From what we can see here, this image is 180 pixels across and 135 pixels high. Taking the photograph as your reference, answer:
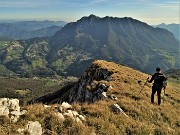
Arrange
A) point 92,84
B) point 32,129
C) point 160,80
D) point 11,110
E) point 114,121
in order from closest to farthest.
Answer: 1. point 32,129
2. point 11,110
3. point 114,121
4. point 160,80
5. point 92,84

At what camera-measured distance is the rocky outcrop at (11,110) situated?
1558cm

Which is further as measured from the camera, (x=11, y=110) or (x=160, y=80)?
(x=160, y=80)

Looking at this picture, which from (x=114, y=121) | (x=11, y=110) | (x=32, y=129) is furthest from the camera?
(x=114, y=121)

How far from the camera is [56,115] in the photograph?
54.8 feet

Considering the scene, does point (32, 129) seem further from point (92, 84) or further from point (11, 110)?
point (92, 84)

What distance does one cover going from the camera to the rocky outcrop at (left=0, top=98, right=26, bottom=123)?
15578 mm

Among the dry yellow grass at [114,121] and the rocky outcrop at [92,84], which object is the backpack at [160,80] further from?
the rocky outcrop at [92,84]

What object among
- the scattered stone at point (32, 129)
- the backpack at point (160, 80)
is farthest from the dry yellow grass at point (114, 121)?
the backpack at point (160, 80)

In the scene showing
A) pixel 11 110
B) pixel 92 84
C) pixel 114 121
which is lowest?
pixel 92 84

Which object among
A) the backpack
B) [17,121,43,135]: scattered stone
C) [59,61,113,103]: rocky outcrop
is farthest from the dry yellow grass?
[59,61,113,103]: rocky outcrop

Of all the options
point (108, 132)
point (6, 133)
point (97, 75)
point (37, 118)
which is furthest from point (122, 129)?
point (97, 75)

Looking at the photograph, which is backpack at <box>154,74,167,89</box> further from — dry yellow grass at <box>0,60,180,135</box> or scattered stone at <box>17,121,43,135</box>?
scattered stone at <box>17,121,43,135</box>

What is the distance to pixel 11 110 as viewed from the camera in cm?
1656

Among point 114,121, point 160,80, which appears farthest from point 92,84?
point 114,121
